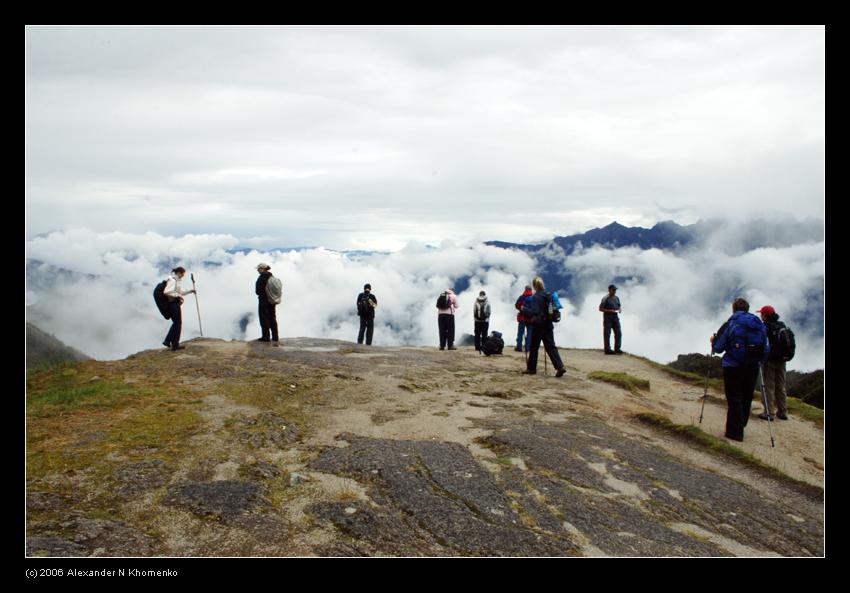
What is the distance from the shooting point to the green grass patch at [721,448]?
9.44 meters

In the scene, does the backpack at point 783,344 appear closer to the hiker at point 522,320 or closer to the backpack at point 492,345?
the hiker at point 522,320

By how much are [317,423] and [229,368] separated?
204 inches

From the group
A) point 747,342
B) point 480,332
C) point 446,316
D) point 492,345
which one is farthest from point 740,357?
point 446,316

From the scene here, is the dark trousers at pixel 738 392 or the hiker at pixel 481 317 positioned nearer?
the dark trousers at pixel 738 392

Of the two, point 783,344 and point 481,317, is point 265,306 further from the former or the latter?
point 783,344

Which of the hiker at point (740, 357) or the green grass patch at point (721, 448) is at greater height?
the hiker at point (740, 357)

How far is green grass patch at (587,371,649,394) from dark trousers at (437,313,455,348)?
8.18m

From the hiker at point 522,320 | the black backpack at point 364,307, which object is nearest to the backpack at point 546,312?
the hiker at point 522,320

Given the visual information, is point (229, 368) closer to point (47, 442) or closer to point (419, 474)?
point (47, 442)

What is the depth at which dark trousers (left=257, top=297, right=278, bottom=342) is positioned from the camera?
2059 centimetres

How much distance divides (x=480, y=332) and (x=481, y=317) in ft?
2.66

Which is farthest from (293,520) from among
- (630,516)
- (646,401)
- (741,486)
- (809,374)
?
(809,374)

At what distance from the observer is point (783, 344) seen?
1362cm

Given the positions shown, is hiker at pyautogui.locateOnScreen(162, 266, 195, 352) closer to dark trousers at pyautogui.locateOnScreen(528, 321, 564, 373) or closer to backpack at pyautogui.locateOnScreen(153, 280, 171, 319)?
backpack at pyautogui.locateOnScreen(153, 280, 171, 319)
